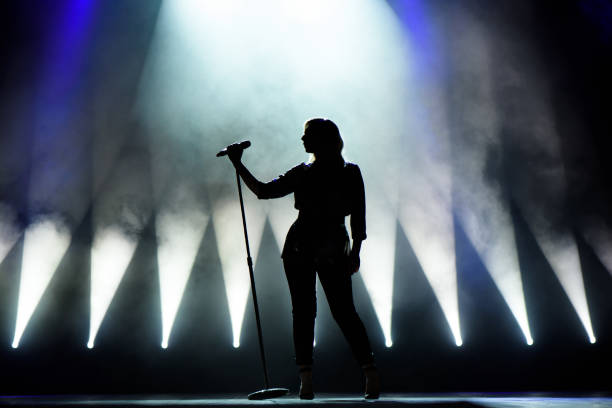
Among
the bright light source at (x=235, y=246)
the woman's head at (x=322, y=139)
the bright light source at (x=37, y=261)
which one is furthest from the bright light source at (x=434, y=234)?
the bright light source at (x=37, y=261)

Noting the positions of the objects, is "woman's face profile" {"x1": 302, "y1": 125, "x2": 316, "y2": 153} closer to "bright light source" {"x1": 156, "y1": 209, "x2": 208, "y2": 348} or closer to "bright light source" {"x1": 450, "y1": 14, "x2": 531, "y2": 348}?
"bright light source" {"x1": 156, "y1": 209, "x2": 208, "y2": 348}

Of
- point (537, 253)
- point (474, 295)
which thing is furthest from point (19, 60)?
point (537, 253)

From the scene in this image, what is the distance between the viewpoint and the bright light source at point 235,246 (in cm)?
325

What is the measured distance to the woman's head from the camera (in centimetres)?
214

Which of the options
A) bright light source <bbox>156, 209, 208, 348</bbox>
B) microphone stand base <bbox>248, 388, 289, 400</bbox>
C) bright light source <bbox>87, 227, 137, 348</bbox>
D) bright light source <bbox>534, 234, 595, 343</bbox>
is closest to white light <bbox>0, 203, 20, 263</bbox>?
bright light source <bbox>87, 227, 137, 348</bbox>

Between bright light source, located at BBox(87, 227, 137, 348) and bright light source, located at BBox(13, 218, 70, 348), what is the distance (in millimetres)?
258

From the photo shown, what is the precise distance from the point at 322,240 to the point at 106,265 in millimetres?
2008

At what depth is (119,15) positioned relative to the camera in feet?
12.5

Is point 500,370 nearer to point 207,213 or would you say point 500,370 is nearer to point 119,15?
point 207,213

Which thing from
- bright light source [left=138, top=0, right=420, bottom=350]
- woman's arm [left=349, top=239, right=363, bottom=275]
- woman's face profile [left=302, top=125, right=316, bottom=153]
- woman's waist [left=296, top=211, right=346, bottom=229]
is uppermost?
bright light source [left=138, top=0, right=420, bottom=350]

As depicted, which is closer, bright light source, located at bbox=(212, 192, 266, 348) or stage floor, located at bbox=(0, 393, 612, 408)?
stage floor, located at bbox=(0, 393, 612, 408)

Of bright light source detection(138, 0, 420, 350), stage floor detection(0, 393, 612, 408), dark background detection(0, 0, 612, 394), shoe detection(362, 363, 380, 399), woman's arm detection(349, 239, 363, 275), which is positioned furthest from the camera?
bright light source detection(138, 0, 420, 350)

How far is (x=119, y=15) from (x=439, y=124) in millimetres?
2786

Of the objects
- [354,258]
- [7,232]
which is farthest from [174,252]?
[354,258]
